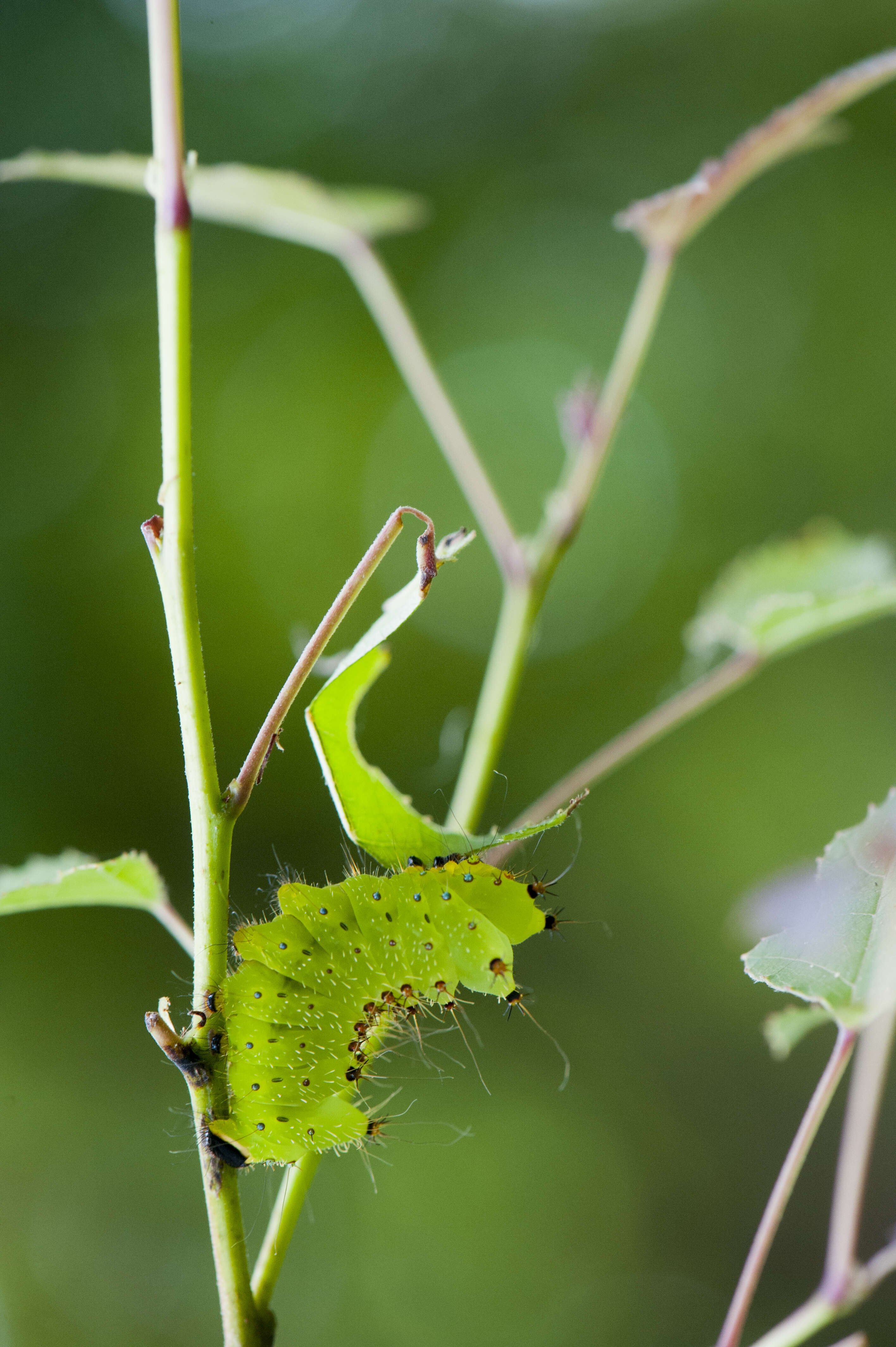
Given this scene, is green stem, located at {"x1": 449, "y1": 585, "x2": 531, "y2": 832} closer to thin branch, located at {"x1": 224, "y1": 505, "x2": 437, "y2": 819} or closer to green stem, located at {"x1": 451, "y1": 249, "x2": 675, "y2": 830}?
green stem, located at {"x1": 451, "y1": 249, "x2": 675, "y2": 830}

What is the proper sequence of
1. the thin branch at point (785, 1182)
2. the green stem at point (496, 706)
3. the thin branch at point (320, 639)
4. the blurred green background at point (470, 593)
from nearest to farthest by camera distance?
the thin branch at point (320, 639)
the thin branch at point (785, 1182)
the green stem at point (496, 706)
the blurred green background at point (470, 593)

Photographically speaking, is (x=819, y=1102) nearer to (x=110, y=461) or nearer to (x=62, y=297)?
(x=110, y=461)

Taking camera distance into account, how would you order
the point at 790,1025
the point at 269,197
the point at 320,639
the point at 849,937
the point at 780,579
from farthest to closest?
1. the point at 780,579
2. the point at 269,197
3. the point at 790,1025
4. the point at 849,937
5. the point at 320,639

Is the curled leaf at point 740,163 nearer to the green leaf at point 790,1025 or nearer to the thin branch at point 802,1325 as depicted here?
the green leaf at point 790,1025

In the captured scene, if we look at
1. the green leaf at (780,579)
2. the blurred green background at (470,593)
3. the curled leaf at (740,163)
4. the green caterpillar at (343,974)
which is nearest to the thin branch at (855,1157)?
the green caterpillar at (343,974)

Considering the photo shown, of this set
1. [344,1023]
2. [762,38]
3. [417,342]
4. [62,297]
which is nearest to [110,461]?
[62,297]

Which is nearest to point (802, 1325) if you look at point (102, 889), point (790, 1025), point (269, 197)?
point (790, 1025)

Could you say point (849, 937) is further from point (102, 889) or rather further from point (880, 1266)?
point (102, 889)
